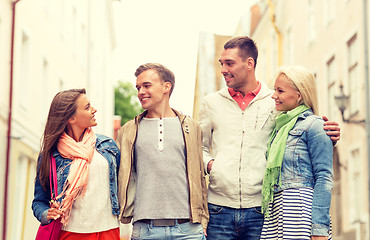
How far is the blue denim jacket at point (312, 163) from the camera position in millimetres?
4285

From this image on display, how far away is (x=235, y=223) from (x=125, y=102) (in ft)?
196

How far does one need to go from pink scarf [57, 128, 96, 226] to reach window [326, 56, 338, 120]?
52.3ft

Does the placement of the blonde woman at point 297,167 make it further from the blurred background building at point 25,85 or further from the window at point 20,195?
the window at point 20,195

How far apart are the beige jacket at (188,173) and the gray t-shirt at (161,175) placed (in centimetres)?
4

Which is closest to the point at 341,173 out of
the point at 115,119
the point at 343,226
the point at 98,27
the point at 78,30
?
the point at 343,226

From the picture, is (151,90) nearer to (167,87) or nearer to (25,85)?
(167,87)

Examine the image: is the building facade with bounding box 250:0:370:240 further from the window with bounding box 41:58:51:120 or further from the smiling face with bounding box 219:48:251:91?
the smiling face with bounding box 219:48:251:91

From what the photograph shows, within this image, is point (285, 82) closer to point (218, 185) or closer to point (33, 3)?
point (218, 185)

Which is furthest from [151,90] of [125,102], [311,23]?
[125,102]

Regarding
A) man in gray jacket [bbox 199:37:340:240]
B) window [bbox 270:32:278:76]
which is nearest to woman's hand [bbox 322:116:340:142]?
man in gray jacket [bbox 199:37:340:240]

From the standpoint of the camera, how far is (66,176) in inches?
178

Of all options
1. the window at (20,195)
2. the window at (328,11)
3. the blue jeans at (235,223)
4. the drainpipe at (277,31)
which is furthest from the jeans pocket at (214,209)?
the drainpipe at (277,31)

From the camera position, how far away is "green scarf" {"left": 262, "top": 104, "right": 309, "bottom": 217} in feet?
14.6

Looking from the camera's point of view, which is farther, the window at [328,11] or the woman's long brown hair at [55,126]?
the window at [328,11]
